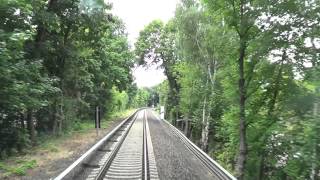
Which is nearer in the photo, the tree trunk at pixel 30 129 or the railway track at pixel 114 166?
the railway track at pixel 114 166

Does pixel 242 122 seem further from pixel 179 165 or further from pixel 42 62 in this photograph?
pixel 42 62

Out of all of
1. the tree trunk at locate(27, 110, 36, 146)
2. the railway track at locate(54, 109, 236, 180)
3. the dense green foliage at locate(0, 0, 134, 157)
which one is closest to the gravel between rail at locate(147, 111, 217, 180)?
the railway track at locate(54, 109, 236, 180)

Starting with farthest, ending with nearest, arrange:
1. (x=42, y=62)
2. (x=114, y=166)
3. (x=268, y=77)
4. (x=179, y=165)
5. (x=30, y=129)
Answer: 1. (x=42, y=62)
2. (x=30, y=129)
3. (x=179, y=165)
4. (x=114, y=166)
5. (x=268, y=77)

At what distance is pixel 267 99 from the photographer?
555 inches

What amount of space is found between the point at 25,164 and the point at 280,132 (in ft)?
27.0

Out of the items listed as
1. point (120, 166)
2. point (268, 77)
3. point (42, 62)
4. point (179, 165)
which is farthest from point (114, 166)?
point (42, 62)

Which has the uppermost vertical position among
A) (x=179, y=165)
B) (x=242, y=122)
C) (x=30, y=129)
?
(x=242, y=122)

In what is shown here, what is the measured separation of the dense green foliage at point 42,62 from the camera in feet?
46.1

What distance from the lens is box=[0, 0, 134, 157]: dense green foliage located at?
46.1 feet

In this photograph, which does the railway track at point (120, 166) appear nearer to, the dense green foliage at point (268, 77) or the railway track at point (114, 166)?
the railway track at point (114, 166)

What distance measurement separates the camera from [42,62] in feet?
66.3

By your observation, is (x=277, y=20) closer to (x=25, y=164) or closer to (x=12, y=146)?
(x=25, y=164)

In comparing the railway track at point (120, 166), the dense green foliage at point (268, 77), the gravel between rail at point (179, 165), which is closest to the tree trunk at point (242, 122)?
the dense green foliage at point (268, 77)

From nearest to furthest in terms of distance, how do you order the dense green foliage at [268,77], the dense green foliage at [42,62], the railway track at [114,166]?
the dense green foliage at [268,77] < the railway track at [114,166] < the dense green foliage at [42,62]
